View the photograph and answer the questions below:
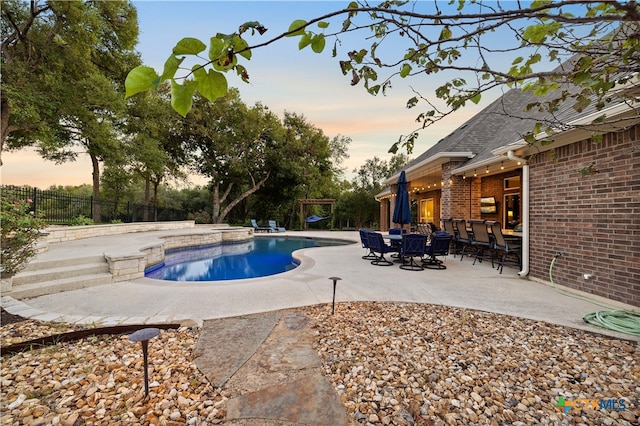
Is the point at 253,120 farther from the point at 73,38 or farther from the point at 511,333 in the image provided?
the point at 511,333

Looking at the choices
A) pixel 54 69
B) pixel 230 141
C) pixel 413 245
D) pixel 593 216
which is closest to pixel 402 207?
pixel 413 245

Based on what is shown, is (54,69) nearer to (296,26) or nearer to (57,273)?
(57,273)

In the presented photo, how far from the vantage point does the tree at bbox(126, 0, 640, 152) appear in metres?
0.90

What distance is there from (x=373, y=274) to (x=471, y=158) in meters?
5.83

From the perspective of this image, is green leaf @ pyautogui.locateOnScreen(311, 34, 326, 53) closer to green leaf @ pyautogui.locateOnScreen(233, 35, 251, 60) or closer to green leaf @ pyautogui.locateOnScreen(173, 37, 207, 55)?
green leaf @ pyautogui.locateOnScreen(233, 35, 251, 60)

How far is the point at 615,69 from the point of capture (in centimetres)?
149

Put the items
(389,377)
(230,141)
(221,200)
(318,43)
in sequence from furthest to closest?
(221,200), (230,141), (389,377), (318,43)

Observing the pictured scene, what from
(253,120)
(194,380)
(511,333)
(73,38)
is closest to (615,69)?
(511,333)

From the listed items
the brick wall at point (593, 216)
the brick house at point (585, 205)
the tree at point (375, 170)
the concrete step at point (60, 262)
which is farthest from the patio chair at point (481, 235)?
the tree at point (375, 170)

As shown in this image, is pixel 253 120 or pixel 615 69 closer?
pixel 615 69

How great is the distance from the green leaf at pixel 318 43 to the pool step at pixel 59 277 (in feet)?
19.4

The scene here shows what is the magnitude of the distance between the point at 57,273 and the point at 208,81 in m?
6.14

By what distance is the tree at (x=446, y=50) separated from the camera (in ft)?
2.96

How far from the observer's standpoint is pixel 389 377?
240 cm
